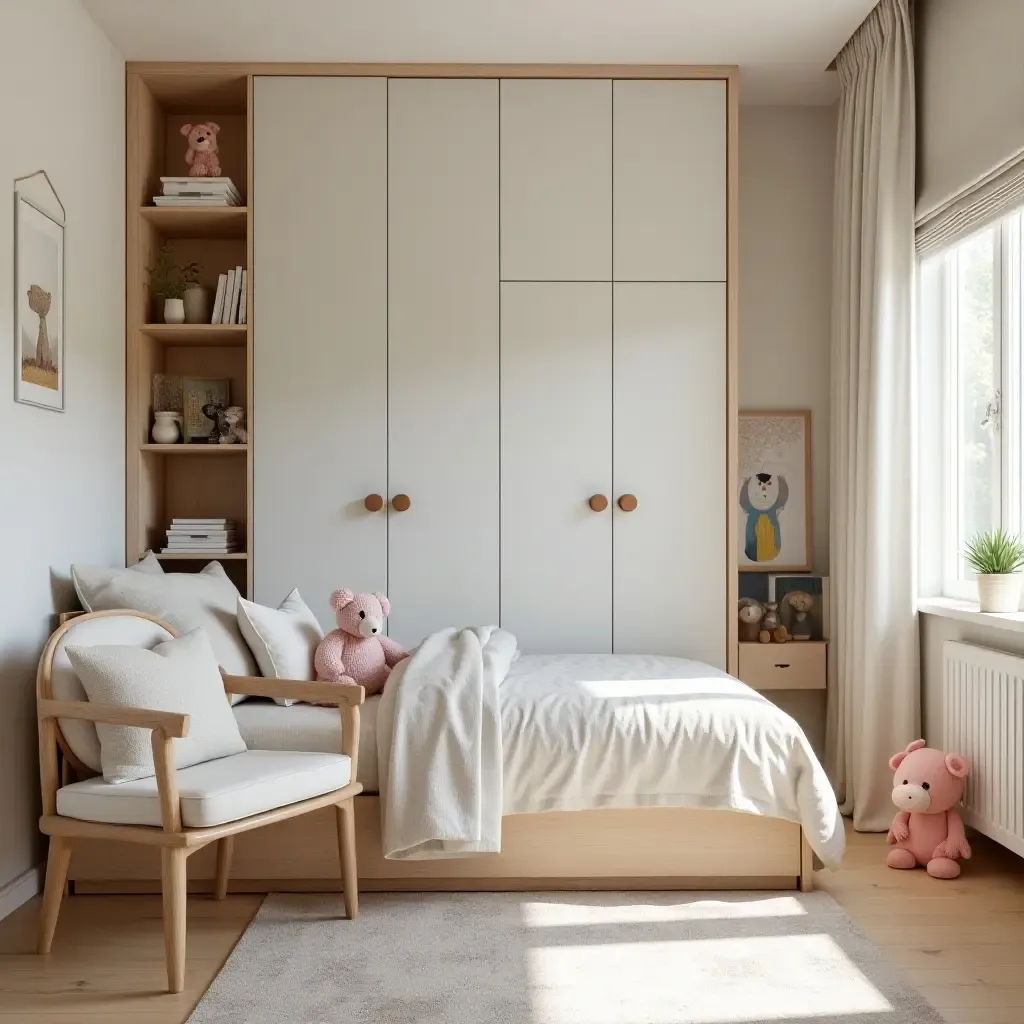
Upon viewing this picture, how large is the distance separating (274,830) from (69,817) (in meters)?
0.61

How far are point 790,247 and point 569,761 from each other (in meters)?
2.47

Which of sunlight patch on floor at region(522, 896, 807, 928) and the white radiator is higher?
the white radiator

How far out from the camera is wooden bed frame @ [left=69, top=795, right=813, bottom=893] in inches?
120

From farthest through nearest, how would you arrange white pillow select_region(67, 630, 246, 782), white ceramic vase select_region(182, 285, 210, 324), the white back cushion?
white ceramic vase select_region(182, 285, 210, 324), the white back cushion, white pillow select_region(67, 630, 246, 782)

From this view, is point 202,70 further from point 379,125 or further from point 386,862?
point 386,862

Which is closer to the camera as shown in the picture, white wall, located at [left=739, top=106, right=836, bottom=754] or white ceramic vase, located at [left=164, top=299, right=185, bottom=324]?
white ceramic vase, located at [left=164, top=299, right=185, bottom=324]

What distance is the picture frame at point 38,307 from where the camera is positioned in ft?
9.78

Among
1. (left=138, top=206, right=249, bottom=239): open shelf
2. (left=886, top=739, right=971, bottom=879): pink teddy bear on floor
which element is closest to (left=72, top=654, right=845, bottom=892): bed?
(left=886, top=739, right=971, bottom=879): pink teddy bear on floor

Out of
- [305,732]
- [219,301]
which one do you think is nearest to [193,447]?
[219,301]

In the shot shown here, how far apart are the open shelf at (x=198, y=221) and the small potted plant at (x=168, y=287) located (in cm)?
10

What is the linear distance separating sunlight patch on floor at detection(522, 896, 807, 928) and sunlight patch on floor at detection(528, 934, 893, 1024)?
154 millimetres

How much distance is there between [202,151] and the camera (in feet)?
13.1

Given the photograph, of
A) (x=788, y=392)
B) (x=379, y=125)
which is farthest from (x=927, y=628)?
(x=379, y=125)

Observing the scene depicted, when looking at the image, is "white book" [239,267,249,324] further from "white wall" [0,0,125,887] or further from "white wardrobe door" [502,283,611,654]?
"white wardrobe door" [502,283,611,654]
